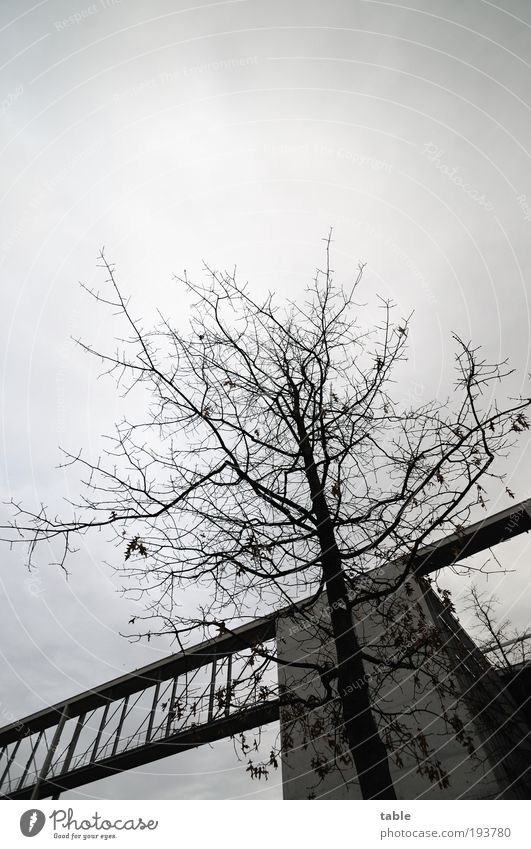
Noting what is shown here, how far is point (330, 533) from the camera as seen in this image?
408 cm

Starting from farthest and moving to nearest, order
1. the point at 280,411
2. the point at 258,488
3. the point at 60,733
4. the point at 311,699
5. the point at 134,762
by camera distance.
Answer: the point at 60,733 → the point at 134,762 → the point at 280,411 → the point at 258,488 → the point at 311,699

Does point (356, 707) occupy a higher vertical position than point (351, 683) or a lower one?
lower

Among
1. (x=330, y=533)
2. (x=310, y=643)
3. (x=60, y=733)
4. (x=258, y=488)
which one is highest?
(x=60, y=733)

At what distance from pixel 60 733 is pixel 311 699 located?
14.6 meters

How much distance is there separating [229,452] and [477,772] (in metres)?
7.37

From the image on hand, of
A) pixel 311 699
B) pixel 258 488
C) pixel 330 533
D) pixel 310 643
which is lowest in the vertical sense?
pixel 311 699

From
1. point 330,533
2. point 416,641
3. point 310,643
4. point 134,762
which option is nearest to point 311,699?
point 416,641

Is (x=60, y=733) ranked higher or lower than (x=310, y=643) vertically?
higher

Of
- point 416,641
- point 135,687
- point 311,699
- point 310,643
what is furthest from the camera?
point 135,687

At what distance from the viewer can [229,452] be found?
3.82 metres
